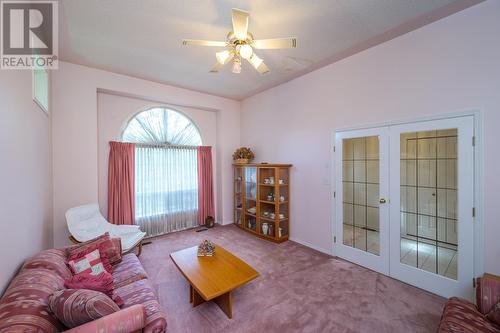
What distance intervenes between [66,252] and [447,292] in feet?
13.7

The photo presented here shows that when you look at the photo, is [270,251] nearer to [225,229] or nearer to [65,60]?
[225,229]

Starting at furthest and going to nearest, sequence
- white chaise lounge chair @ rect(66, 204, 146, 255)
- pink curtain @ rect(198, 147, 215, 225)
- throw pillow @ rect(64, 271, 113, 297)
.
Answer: pink curtain @ rect(198, 147, 215, 225) < white chaise lounge chair @ rect(66, 204, 146, 255) < throw pillow @ rect(64, 271, 113, 297)

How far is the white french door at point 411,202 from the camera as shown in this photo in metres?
2.13

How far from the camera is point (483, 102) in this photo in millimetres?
Result: 1993

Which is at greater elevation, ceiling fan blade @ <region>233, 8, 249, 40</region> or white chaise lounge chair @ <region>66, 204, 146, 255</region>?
ceiling fan blade @ <region>233, 8, 249, 40</region>

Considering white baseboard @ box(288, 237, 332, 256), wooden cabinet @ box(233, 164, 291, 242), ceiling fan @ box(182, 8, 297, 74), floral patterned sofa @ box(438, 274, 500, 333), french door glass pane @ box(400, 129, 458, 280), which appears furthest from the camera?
wooden cabinet @ box(233, 164, 291, 242)

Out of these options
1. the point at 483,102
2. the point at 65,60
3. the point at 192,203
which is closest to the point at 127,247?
the point at 192,203

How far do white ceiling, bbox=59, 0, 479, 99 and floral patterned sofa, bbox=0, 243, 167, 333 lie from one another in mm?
2479

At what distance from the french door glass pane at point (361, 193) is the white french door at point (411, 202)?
0.04 ft

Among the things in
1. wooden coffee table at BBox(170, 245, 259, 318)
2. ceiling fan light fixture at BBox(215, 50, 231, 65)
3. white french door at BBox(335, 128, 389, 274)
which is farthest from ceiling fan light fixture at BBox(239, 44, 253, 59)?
wooden coffee table at BBox(170, 245, 259, 318)

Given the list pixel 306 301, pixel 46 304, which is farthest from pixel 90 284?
pixel 306 301

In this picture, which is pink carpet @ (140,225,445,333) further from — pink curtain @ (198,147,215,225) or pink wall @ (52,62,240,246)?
pink curtain @ (198,147,215,225)

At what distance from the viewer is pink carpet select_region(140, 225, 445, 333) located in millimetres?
1841

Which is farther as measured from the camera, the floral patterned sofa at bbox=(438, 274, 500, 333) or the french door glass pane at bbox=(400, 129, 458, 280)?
the french door glass pane at bbox=(400, 129, 458, 280)
